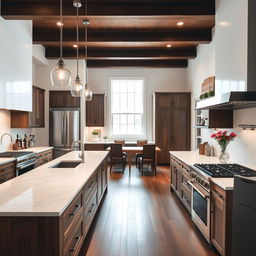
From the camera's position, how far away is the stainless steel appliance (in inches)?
69.1

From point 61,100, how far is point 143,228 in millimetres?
4780

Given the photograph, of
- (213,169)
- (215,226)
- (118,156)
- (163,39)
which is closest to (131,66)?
(163,39)

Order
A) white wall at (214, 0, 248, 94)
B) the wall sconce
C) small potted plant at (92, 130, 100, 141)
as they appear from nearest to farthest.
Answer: white wall at (214, 0, 248, 94) < the wall sconce < small potted plant at (92, 130, 100, 141)

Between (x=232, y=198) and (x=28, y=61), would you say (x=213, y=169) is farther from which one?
(x=28, y=61)

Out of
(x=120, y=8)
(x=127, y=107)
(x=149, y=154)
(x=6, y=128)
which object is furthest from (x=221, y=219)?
(x=127, y=107)

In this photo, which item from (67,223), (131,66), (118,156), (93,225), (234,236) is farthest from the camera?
(131,66)

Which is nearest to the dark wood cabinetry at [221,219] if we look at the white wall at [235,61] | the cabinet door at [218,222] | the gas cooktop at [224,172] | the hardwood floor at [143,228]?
the cabinet door at [218,222]

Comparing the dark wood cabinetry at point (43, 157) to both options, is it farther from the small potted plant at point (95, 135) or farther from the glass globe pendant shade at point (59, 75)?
the glass globe pendant shade at point (59, 75)

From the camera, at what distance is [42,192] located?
188 cm

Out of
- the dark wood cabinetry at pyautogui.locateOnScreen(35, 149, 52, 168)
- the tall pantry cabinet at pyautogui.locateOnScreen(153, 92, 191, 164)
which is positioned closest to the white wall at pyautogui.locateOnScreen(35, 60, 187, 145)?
the tall pantry cabinet at pyautogui.locateOnScreen(153, 92, 191, 164)

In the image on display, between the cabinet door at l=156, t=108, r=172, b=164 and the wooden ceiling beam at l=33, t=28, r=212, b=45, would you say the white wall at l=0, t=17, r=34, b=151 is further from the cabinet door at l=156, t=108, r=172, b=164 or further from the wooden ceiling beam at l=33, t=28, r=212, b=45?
the cabinet door at l=156, t=108, r=172, b=164

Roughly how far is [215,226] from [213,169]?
27.4 inches

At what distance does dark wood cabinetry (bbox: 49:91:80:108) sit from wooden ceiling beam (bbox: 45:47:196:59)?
1106 millimetres

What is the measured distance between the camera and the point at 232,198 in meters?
2.10
